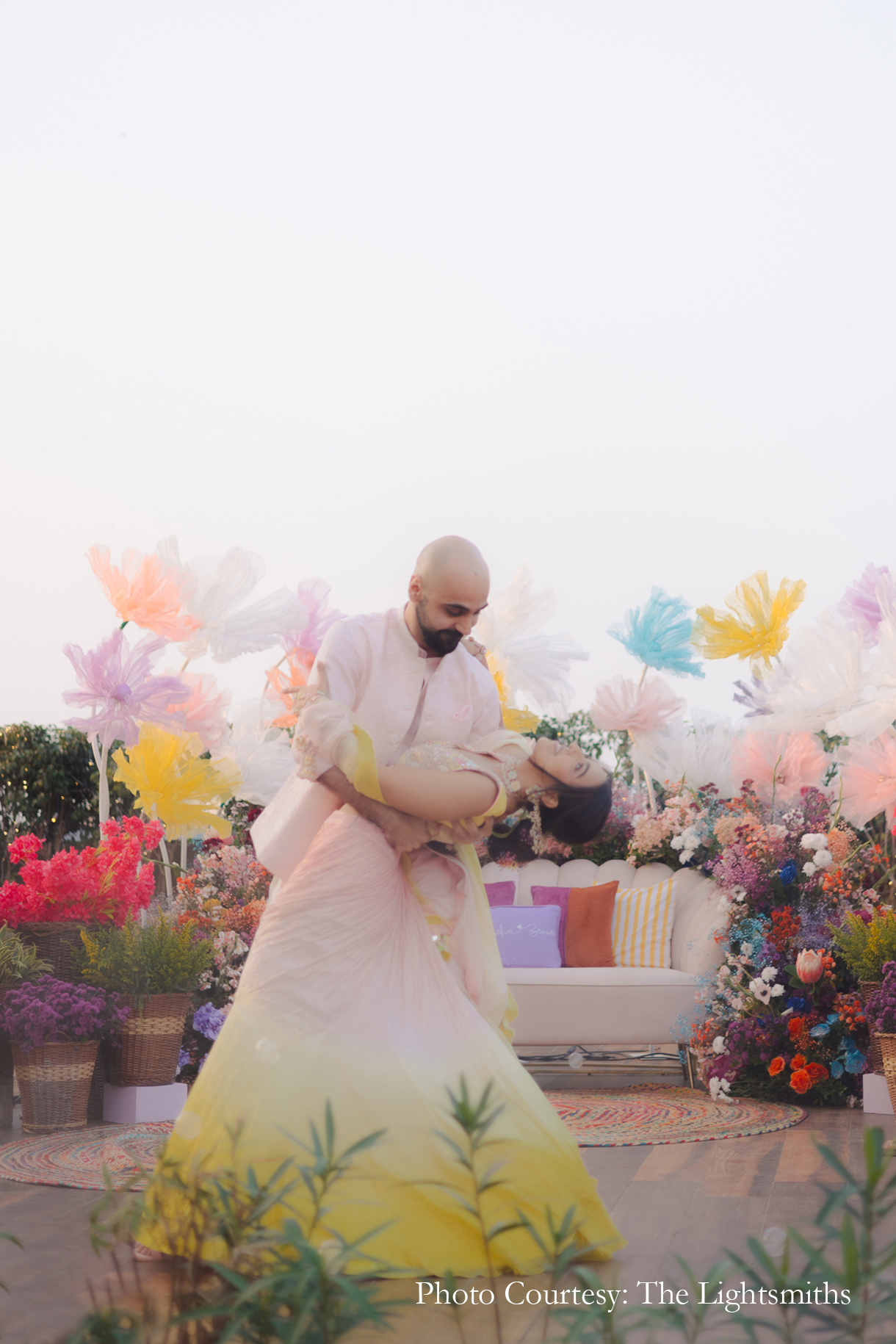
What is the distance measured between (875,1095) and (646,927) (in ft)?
4.68

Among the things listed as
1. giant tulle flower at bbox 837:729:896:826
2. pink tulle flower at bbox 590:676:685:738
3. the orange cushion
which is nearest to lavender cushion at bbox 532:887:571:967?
the orange cushion

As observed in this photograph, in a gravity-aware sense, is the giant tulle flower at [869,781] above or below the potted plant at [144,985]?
above

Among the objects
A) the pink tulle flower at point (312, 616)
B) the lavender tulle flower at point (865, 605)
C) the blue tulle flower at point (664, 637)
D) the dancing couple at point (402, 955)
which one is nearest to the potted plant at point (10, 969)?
the pink tulle flower at point (312, 616)

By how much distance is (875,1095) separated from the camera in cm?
501

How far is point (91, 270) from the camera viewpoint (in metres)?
5.97

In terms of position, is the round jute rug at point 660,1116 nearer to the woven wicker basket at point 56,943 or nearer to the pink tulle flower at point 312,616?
the woven wicker basket at point 56,943

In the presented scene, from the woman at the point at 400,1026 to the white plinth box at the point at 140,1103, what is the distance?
2.55 metres

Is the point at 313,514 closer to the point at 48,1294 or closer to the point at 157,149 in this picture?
the point at 157,149

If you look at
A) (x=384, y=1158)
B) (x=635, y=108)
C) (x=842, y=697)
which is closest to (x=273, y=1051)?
(x=384, y=1158)

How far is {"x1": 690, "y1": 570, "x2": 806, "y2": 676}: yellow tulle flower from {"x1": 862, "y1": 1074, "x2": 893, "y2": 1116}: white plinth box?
1989 millimetres

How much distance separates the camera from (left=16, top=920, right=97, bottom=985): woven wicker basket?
4918mm

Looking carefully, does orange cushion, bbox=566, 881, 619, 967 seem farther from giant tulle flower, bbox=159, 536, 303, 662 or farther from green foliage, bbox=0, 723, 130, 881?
green foliage, bbox=0, 723, 130, 881

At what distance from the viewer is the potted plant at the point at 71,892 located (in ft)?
16.2

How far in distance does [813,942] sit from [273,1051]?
11.3 feet
